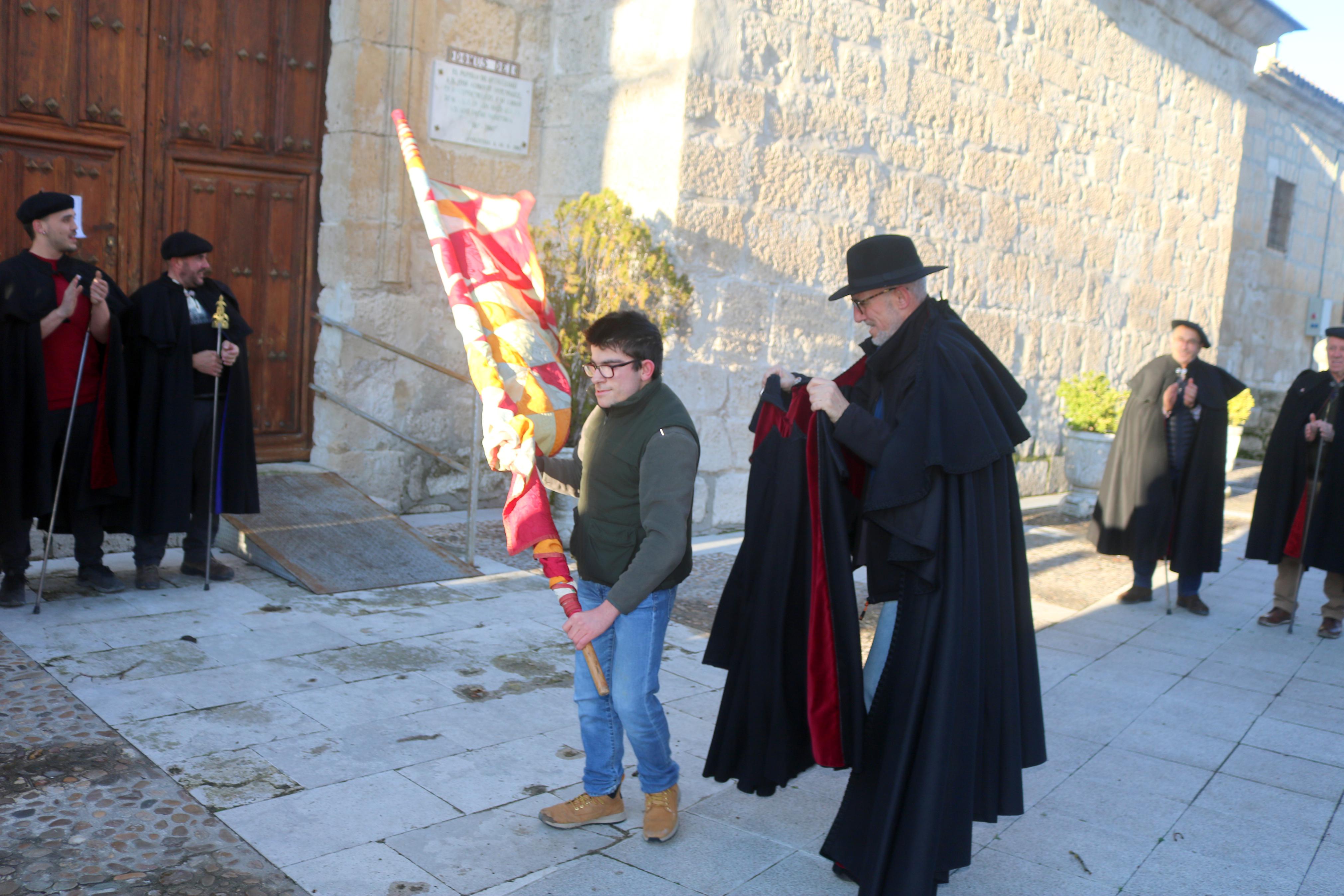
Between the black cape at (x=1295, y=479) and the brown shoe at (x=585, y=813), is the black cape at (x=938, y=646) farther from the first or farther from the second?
the black cape at (x=1295, y=479)

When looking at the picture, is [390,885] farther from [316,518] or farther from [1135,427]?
[1135,427]

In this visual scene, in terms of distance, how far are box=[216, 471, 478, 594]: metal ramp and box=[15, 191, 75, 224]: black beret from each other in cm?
165

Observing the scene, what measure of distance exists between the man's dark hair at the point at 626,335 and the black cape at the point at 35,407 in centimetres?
316

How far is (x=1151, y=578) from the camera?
6762mm

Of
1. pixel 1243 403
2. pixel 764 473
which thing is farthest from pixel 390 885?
pixel 1243 403

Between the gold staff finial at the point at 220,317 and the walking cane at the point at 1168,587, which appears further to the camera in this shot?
the walking cane at the point at 1168,587

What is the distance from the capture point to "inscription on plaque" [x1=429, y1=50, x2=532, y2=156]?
7012 mm

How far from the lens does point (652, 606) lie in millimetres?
3041

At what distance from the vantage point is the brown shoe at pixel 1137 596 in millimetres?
6684

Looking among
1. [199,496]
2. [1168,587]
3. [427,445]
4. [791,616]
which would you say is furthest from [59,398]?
[1168,587]

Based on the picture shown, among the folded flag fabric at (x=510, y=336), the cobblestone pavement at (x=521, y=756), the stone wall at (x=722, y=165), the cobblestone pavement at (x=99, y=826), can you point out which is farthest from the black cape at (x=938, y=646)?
the stone wall at (x=722, y=165)

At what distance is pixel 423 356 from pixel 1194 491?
16.2ft

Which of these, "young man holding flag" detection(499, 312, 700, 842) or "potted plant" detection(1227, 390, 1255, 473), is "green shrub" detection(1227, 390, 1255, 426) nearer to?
"potted plant" detection(1227, 390, 1255, 473)

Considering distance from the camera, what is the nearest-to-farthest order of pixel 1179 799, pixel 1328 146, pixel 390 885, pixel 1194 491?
pixel 390 885, pixel 1179 799, pixel 1194 491, pixel 1328 146
